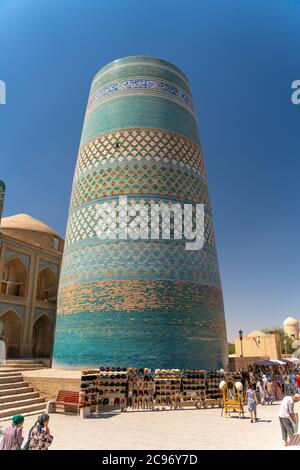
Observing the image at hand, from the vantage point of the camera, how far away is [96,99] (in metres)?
13.2

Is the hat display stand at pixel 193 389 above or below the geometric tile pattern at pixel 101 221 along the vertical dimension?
below

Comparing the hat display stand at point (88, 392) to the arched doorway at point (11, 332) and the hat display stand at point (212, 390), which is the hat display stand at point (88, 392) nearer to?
the hat display stand at point (212, 390)

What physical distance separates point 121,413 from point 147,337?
7.08 feet

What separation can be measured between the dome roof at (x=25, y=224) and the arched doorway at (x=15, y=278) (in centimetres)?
334

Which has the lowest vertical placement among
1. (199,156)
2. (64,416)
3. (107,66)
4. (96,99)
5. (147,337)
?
(64,416)

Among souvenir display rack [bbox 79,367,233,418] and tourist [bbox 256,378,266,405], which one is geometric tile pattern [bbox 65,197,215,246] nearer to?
souvenir display rack [bbox 79,367,233,418]

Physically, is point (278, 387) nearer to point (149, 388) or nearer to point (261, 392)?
point (261, 392)

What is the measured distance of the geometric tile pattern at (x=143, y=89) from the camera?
12.3 m

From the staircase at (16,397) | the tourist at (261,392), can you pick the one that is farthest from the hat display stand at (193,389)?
the staircase at (16,397)

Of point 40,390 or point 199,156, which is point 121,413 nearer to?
point 40,390

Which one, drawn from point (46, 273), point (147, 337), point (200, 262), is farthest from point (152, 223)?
point (46, 273)

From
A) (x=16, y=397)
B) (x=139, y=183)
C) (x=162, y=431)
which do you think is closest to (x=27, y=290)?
(x=139, y=183)

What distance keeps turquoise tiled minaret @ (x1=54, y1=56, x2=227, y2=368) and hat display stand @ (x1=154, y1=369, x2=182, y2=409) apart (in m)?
0.78

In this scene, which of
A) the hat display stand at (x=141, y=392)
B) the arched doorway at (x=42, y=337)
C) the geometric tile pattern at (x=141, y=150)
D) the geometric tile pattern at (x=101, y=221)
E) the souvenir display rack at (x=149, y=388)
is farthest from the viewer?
the arched doorway at (x=42, y=337)
